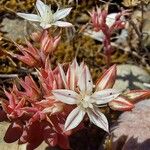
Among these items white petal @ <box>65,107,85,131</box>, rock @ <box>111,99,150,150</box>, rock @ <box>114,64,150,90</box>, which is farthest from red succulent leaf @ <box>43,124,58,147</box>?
rock @ <box>114,64,150,90</box>

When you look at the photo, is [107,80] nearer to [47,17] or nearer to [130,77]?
[47,17]

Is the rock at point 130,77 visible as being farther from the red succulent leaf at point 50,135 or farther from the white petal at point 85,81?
the white petal at point 85,81

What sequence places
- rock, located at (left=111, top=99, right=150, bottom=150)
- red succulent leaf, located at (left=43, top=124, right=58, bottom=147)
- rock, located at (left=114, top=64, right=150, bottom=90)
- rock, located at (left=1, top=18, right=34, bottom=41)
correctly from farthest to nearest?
rock, located at (left=1, top=18, right=34, bottom=41) < rock, located at (left=114, top=64, right=150, bottom=90) < rock, located at (left=111, top=99, right=150, bottom=150) < red succulent leaf, located at (left=43, top=124, right=58, bottom=147)

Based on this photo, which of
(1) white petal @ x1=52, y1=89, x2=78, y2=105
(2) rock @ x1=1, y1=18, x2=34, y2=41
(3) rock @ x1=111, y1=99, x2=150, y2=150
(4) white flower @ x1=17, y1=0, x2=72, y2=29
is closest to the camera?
(1) white petal @ x1=52, y1=89, x2=78, y2=105

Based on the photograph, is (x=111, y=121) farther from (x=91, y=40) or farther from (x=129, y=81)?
(x=91, y=40)

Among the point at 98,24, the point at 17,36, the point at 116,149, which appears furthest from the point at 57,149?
the point at 17,36

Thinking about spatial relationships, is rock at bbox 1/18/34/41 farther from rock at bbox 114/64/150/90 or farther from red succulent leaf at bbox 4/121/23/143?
red succulent leaf at bbox 4/121/23/143

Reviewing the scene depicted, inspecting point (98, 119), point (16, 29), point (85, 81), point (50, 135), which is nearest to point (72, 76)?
point (85, 81)

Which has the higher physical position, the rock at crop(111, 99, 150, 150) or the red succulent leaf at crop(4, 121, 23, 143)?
the red succulent leaf at crop(4, 121, 23, 143)
